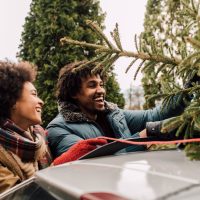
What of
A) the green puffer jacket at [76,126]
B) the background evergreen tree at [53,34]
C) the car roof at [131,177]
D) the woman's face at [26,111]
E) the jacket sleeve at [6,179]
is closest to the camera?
the car roof at [131,177]

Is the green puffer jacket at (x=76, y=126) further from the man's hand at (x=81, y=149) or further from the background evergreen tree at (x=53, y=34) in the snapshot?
the background evergreen tree at (x=53, y=34)

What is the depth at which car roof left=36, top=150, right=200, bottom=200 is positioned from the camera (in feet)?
3.22

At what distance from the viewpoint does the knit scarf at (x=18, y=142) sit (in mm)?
2646

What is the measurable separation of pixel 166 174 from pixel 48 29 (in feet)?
45.9

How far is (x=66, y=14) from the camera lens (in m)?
15.2

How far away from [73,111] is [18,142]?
0.67 meters

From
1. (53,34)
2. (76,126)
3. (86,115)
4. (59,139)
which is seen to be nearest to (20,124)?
(59,139)

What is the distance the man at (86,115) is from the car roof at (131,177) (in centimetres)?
148

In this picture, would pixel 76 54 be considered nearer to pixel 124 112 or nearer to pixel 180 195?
pixel 124 112

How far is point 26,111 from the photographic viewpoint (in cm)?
282

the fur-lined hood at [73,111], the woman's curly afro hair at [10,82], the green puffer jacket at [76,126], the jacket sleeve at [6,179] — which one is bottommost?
the jacket sleeve at [6,179]

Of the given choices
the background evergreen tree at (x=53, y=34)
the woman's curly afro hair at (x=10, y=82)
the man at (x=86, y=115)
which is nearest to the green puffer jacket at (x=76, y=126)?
the man at (x=86, y=115)

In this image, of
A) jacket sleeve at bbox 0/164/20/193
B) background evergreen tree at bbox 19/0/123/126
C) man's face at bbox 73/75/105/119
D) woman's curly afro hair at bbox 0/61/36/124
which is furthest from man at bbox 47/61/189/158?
background evergreen tree at bbox 19/0/123/126

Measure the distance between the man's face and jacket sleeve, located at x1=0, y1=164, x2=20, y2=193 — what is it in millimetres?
948
